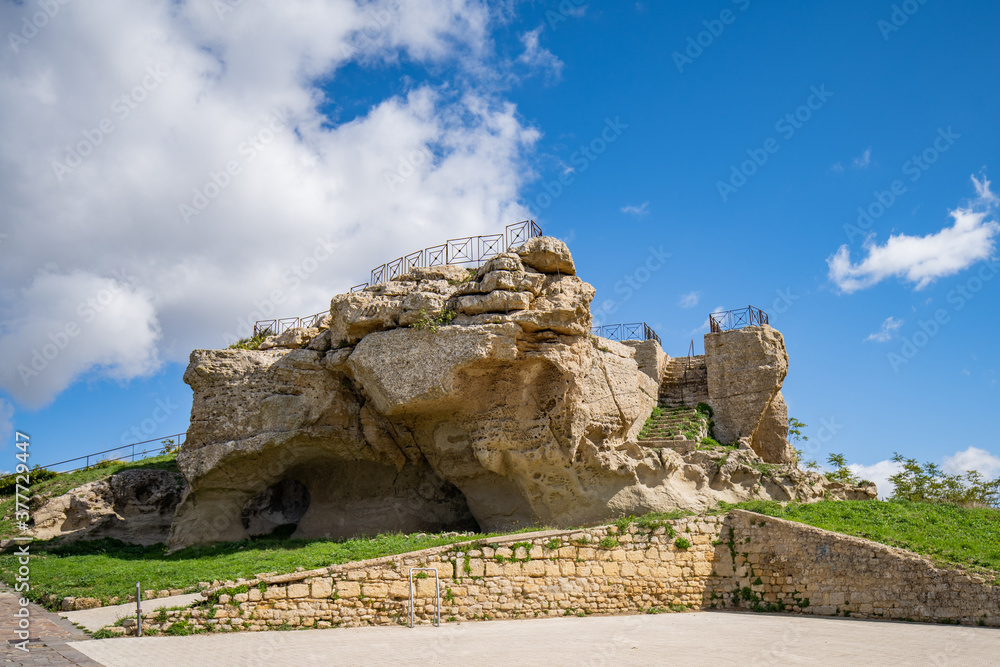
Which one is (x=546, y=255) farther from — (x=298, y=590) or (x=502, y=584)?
(x=298, y=590)

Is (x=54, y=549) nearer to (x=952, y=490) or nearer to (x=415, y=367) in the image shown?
(x=415, y=367)

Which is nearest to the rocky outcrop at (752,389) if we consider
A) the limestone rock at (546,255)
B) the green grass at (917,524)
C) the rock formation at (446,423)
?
the rock formation at (446,423)

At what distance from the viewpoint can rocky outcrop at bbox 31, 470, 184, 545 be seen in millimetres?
23219

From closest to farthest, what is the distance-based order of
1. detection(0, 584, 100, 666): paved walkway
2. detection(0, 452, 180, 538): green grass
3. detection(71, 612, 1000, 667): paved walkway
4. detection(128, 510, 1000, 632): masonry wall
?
detection(0, 584, 100, 666): paved walkway, detection(71, 612, 1000, 667): paved walkway, detection(128, 510, 1000, 632): masonry wall, detection(0, 452, 180, 538): green grass

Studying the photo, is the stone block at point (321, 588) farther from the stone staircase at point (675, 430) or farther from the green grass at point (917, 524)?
the stone staircase at point (675, 430)

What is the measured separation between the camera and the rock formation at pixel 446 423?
18.4 metres

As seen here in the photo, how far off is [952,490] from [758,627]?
1783 centimetres

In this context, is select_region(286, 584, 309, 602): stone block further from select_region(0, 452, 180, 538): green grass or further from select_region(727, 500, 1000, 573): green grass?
select_region(0, 452, 180, 538): green grass

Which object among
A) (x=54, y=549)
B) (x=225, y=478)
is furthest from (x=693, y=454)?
(x=54, y=549)

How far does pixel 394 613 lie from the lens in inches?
541

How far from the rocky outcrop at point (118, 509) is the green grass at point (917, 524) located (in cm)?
1849

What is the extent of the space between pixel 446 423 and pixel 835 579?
32.6 ft

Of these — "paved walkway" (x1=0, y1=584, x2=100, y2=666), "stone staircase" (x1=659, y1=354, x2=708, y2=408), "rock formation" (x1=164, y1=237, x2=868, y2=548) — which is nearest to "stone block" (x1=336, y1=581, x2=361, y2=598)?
"paved walkway" (x1=0, y1=584, x2=100, y2=666)

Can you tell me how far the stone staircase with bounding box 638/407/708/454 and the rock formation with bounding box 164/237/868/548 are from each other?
63cm
